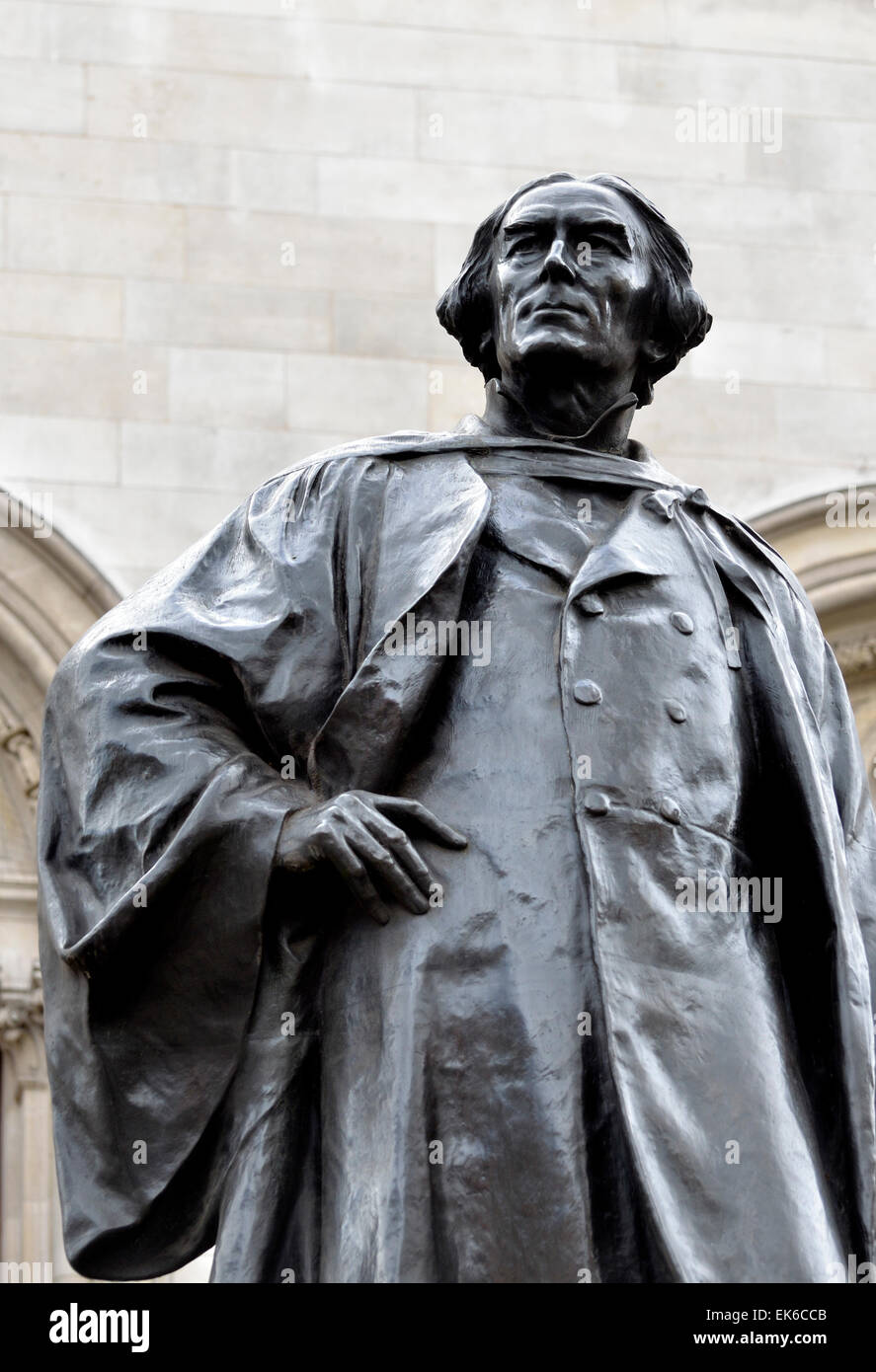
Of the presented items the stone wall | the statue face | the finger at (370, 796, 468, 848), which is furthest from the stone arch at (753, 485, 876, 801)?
the finger at (370, 796, 468, 848)

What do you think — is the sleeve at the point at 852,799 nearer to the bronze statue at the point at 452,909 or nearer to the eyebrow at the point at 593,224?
the bronze statue at the point at 452,909

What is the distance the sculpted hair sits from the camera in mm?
5531

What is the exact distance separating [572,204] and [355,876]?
4.05ft

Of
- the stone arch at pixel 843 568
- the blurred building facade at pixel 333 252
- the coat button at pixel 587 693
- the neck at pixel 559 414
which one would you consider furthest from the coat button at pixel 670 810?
the stone arch at pixel 843 568

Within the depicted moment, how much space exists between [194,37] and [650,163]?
2036mm

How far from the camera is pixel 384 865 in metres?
4.75

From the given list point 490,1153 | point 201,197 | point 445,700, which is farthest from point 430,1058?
point 201,197

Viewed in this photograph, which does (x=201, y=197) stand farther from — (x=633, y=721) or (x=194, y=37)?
(x=633, y=721)

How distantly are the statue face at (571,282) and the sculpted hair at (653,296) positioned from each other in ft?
0.11

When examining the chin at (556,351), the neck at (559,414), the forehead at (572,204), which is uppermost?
the forehead at (572,204)

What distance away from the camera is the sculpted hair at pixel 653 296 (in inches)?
218

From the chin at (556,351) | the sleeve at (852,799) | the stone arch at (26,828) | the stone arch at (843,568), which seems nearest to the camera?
the sleeve at (852,799)

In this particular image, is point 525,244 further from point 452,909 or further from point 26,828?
point 26,828

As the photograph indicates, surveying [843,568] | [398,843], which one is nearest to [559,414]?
[398,843]
